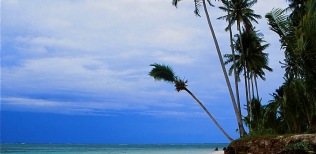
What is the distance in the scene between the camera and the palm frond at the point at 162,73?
20.9m

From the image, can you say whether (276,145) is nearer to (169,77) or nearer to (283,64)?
(283,64)

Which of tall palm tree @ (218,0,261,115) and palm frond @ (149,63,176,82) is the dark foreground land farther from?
tall palm tree @ (218,0,261,115)

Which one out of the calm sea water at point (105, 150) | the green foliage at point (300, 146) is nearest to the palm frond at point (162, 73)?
the green foliage at point (300, 146)

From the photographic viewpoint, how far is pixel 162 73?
69.0 ft

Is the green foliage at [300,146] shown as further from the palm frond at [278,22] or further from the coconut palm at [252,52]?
the coconut palm at [252,52]

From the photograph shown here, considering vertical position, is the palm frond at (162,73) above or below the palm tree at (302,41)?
above

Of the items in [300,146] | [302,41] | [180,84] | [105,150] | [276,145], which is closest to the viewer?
[302,41]

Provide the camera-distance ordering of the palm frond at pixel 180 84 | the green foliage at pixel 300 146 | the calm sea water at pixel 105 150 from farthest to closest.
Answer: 1. the calm sea water at pixel 105 150
2. the palm frond at pixel 180 84
3. the green foliage at pixel 300 146

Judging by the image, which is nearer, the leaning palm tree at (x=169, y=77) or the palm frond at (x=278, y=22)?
the palm frond at (x=278, y=22)

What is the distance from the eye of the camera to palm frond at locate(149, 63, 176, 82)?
2088 centimetres

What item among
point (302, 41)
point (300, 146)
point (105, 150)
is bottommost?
point (300, 146)

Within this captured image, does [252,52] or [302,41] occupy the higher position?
[252,52]

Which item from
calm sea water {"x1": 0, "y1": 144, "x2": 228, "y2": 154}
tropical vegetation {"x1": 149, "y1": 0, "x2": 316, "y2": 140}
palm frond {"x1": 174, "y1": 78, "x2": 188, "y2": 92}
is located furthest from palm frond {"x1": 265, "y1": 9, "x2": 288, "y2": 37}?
calm sea water {"x1": 0, "y1": 144, "x2": 228, "y2": 154}

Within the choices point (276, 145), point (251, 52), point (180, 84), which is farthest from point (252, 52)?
point (276, 145)
